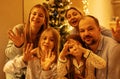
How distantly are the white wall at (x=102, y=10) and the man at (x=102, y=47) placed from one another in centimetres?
327

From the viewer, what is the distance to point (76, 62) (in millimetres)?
1671

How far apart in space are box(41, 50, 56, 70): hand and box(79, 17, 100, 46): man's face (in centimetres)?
29

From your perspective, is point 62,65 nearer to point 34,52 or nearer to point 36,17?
point 34,52

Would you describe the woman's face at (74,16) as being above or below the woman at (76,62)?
above

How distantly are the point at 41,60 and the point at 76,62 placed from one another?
11.6 inches

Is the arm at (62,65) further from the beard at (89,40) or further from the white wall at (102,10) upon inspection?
the white wall at (102,10)

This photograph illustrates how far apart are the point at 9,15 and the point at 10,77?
3.69 feet

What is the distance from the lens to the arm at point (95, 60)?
5.14ft

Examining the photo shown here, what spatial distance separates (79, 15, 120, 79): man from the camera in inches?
64.1

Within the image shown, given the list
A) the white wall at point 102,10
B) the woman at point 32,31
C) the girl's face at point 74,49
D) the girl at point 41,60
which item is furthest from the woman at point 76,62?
the white wall at point 102,10

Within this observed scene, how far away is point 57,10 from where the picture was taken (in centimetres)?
359

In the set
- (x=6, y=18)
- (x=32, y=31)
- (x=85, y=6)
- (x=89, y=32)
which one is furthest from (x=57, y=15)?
(x=89, y=32)

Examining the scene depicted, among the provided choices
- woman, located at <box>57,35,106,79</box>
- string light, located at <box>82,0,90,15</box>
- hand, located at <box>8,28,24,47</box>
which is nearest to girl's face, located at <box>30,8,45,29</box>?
hand, located at <box>8,28,24,47</box>

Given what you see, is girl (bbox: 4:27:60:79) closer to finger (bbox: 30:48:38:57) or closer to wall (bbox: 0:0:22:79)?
finger (bbox: 30:48:38:57)
